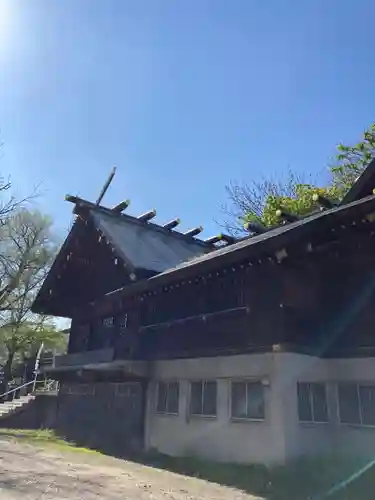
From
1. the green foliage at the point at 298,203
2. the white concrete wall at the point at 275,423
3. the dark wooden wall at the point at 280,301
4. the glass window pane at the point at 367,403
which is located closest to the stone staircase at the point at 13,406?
the dark wooden wall at the point at 280,301

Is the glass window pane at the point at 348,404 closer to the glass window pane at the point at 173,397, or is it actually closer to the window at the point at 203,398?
the window at the point at 203,398

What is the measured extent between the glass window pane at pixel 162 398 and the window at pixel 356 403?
4.93m

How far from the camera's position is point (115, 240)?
15984mm

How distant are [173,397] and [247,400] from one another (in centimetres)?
294

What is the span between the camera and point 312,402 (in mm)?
10359

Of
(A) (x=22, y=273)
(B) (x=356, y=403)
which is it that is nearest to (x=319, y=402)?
(B) (x=356, y=403)

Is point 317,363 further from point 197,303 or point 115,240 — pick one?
point 115,240

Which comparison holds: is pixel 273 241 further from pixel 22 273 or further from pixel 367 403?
pixel 22 273

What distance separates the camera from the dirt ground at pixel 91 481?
285 inches

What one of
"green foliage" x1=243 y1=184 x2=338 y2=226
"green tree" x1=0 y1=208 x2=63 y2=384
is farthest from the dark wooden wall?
"green tree" x1=0 y1=208 x2=63 y2=384

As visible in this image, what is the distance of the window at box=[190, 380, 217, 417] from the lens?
11.5 m

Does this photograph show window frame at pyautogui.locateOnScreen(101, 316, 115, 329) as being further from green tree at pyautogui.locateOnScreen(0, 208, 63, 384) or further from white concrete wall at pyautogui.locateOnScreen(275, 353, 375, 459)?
green tree at pyautogui.locateOnScreen(0, 208, 63, 384)

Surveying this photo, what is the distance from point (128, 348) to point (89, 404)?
3197 millimetres

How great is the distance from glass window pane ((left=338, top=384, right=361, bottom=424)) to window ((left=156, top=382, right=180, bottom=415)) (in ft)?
14.3
